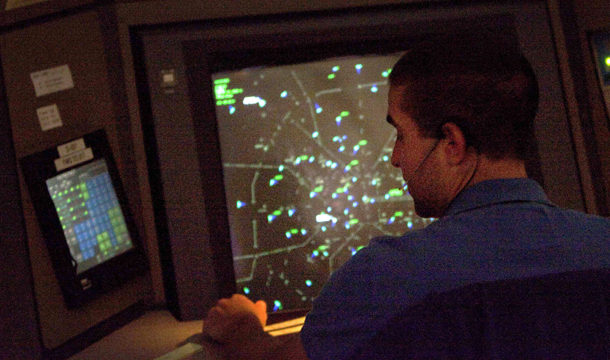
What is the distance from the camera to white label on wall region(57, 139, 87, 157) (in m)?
1.08

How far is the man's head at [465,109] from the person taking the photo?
30.5 inches

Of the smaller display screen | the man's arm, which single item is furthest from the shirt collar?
the smaller display screen

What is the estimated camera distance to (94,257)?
109 cm

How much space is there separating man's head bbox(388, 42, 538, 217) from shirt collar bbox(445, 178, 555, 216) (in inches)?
1.2

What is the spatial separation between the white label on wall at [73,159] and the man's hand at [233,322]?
40 centimetres

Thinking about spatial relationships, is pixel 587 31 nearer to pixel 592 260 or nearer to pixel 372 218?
pixel 372 218

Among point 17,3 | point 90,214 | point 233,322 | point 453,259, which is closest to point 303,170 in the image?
point 233,322

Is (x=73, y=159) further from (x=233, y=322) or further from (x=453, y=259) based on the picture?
(x=453, y=259)

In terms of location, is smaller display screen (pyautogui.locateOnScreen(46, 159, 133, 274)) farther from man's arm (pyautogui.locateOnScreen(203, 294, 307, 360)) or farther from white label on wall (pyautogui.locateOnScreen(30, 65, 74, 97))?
man's arm (pyautogui.locateOnScreen(203, 294, 307, 360))

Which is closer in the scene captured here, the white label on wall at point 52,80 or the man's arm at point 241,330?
the man's arm at point 241,330

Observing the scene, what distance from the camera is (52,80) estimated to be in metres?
1.14

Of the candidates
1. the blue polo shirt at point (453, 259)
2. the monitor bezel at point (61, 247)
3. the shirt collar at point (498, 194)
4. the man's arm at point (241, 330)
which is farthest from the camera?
the monitor bezel at point (61, 247)

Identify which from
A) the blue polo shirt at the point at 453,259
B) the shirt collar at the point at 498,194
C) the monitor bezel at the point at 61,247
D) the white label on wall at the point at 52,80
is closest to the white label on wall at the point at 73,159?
the monitor bezel at the point at 61,247

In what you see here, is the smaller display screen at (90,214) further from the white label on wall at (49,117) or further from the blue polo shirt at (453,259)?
the blue polo shirt at (453,259)
